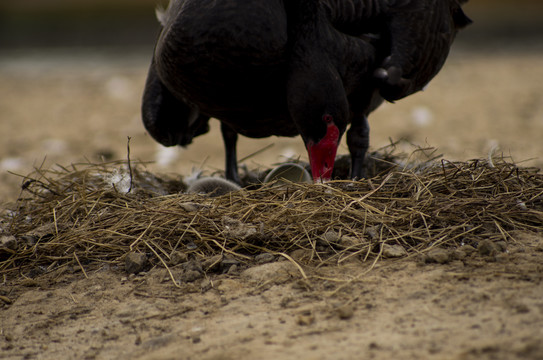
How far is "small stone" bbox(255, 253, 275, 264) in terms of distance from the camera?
263cm

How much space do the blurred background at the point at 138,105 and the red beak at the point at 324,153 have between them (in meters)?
1.02

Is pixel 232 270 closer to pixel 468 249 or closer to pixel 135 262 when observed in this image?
pixel 135 262

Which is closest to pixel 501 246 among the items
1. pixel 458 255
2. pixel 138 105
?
pixel 458 255

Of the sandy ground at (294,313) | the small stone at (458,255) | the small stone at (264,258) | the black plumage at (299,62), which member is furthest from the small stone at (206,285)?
the black plumage at (299,62)

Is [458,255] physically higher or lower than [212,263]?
higher

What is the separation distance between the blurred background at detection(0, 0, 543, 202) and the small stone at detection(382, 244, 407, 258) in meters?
1.36

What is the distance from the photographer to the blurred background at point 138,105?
5887 mm

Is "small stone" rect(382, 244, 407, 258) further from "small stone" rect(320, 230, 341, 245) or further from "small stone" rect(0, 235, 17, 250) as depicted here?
"small stone" rect(0, 235, 17, 250)

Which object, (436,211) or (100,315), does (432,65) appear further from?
(100,315)

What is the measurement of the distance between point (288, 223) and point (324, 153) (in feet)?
2.38

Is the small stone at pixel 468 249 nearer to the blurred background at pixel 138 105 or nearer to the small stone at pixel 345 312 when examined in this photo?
the small stone at pixel 345 312

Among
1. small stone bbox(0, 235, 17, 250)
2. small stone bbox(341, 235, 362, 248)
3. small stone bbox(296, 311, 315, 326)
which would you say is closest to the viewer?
small stone bbox(296, 311, 315, 326)

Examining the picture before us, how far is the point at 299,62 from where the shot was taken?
3.20m

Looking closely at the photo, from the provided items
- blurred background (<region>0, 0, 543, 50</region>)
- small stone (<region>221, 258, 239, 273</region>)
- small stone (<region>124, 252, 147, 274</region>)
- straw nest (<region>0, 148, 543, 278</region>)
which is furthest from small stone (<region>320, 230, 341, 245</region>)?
blurred background (<region>0, 0, 543, 50</region>)
